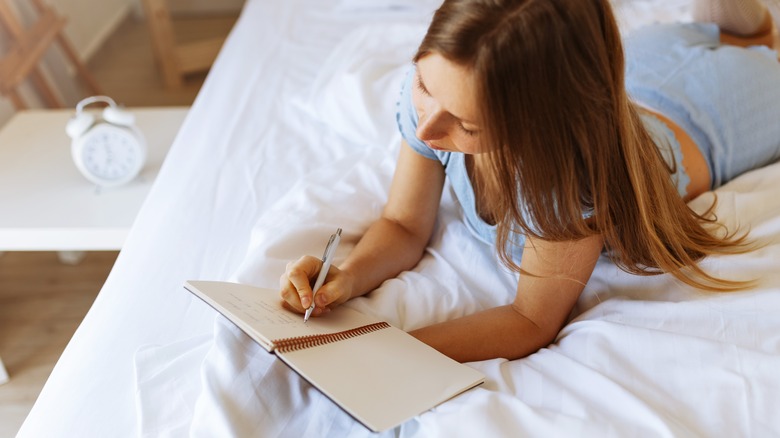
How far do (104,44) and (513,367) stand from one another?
2570mm

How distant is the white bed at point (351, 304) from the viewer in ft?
2.28

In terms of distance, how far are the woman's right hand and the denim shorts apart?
0.59m

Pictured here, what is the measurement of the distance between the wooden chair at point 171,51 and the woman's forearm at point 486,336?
196cm

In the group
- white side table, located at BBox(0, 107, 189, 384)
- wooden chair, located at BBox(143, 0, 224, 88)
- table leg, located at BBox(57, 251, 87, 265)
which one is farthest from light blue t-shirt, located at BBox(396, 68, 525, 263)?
wooden chair, located at BBox(143, 0, 224, 88)

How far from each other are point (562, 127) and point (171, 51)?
2100 mm

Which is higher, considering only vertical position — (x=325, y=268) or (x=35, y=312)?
(x=35, y=312)

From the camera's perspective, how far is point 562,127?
2.20ft

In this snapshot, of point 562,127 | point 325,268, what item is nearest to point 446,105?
point 562,127

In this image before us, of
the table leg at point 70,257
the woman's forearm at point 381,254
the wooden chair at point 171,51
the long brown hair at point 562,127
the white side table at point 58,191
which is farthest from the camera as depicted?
the wooden chair at point 171,51

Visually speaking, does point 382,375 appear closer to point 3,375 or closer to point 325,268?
point 325,268

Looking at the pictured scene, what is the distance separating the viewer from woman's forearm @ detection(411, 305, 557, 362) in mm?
820

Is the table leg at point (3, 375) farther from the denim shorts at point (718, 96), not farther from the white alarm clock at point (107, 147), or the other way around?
the denim shorts at point (718, 96)

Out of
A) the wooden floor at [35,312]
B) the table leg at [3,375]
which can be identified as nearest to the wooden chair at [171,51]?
the wooden floor at [35,312]

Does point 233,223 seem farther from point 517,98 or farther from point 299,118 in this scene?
point 517,98
